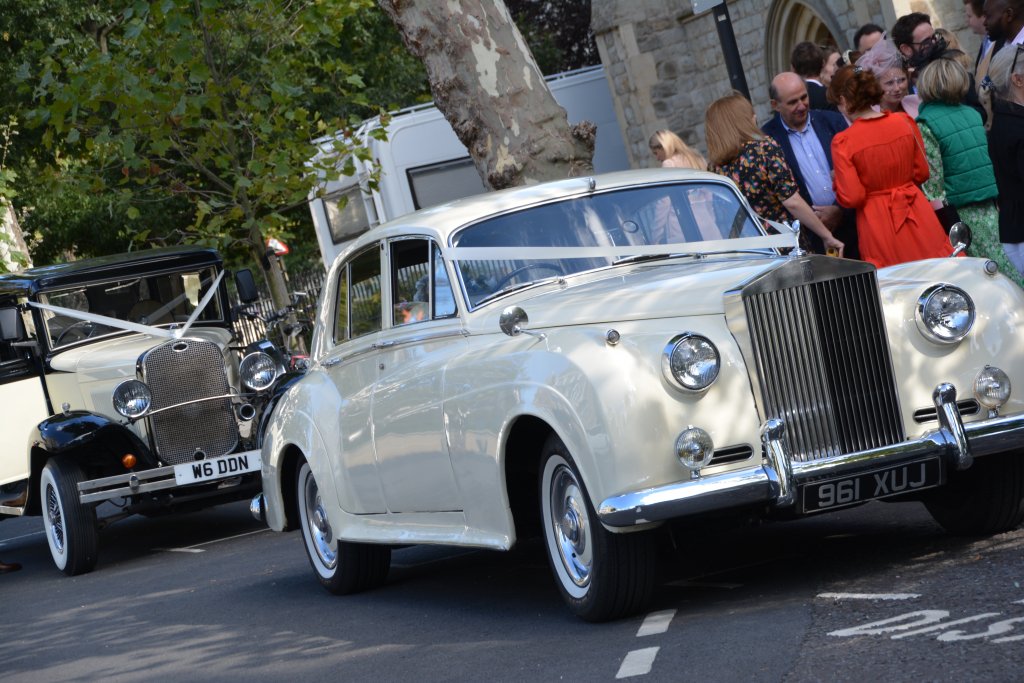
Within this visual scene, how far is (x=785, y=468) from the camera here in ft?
18.5

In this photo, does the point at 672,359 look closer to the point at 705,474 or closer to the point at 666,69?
the point at 705,474

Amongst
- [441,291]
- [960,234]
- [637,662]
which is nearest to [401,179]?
[441,291]

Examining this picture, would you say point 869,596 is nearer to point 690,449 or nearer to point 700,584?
point 690,449

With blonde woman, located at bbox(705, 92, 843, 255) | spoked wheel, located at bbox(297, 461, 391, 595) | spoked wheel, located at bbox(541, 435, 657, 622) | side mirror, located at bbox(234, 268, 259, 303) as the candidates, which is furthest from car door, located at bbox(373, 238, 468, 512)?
side mirror, located at bbox(234, 268, 259, 303)

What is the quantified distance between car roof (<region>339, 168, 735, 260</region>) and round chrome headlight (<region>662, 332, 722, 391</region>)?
171 centimetres

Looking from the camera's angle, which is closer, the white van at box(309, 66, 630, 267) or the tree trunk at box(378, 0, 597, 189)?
the tree trunk at box(378, 0, 597, 189)

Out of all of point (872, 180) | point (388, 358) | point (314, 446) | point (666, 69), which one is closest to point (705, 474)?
point (388, 358)

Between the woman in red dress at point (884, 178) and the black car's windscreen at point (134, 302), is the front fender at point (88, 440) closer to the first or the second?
the black car's windscreen at point (134, 302)

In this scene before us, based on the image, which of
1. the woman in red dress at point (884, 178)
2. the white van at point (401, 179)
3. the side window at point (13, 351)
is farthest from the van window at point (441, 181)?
the woman in red dress at point (884, 178)

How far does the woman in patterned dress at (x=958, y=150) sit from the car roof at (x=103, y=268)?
697 cm

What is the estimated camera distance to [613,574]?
5.97m

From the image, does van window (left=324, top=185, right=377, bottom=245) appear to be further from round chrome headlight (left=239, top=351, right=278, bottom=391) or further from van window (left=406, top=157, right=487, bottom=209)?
round chrome headlight (left=239, top=351, right=278, bottom=391)

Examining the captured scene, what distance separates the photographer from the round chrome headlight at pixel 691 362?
5.69m

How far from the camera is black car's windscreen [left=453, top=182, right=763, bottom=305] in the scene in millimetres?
7039
